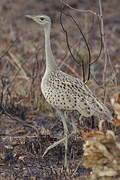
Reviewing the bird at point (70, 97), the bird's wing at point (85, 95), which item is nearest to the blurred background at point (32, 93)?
the bird at point (70, 97)

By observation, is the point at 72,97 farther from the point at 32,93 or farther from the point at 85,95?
the point at 32,93

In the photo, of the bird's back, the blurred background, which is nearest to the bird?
the bird's back

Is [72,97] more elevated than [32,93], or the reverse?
[72,97]

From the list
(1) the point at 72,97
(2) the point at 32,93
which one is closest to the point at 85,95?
(1) the point at 72,97

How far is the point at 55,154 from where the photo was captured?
498cm

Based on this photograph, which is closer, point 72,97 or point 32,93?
point 72,97

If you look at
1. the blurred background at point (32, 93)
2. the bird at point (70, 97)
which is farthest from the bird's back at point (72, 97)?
the blurred background at point (32, 93)

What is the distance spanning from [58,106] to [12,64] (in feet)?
8.99

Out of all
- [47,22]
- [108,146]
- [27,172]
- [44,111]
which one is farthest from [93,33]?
[108,146]

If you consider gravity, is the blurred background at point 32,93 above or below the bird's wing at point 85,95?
below

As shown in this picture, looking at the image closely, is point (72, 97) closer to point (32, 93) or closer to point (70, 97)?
point (70, 97)

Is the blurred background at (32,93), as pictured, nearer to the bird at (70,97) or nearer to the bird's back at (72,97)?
the bird at (70,97)

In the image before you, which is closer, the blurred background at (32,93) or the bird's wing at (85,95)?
the bird's wing at (85,95)

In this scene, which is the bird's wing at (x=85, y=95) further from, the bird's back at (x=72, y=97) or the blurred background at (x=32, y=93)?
the blurred background at (x=32, y=93)
